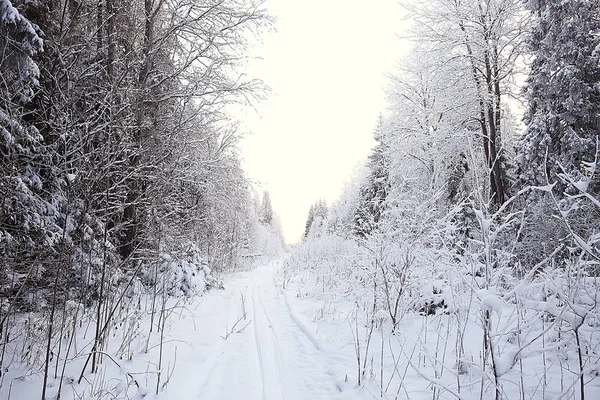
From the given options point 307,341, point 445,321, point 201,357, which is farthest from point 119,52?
point 445,321

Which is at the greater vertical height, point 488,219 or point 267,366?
point 488,219

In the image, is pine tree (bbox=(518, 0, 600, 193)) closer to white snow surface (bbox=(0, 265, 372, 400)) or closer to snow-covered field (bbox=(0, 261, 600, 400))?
snow-covered field (bbox=(0, 261, 600, 400))

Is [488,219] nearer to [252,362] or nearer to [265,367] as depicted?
[265,367]

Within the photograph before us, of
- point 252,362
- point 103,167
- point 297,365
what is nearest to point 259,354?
point 252,362

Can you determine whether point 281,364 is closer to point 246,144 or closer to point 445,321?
point 445,321

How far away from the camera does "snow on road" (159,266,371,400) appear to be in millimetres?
3539

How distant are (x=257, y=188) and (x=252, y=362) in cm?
668

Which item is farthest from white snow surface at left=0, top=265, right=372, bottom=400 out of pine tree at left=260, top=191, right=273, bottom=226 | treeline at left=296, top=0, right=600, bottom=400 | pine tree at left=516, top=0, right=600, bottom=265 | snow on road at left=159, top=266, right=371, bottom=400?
pine tree at left=260, top=191, right=273, bottom=226

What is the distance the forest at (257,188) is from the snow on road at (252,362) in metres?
0.04

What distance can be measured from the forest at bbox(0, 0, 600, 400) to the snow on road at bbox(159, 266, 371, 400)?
42 mm

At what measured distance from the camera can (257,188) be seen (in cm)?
1049

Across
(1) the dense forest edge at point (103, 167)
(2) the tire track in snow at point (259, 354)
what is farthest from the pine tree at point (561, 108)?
(1) the dense forest edge at point (103, 167)

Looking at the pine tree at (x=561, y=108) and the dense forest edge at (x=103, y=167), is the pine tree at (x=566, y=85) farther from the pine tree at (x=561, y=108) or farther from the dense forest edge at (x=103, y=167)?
the dense forest edge at (x=103, y=167)

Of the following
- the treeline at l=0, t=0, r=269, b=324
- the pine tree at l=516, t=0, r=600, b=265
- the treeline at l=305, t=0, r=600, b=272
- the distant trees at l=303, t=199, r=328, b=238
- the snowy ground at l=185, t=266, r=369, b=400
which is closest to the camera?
the snowy ground at l=185, t=266, r=369, b=400
